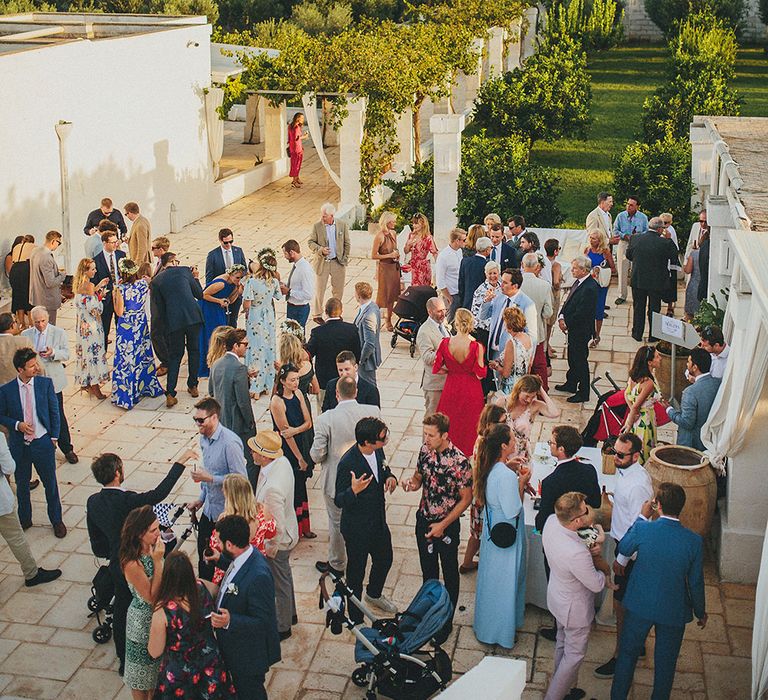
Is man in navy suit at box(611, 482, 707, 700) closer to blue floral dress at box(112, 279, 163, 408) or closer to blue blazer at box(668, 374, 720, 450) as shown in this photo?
blue blazer at box(668, 374, 720, 450)

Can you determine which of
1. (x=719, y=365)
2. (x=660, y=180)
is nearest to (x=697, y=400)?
(x=719, y=365)

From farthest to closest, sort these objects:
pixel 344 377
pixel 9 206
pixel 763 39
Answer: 1. pixel 763 39
2. pixel 9 206
3. pixel 344 377

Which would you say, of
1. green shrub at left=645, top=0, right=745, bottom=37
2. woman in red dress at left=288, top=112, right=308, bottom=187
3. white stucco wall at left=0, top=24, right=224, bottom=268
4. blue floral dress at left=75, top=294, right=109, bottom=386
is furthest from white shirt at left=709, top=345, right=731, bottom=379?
green shrub at left=645, top=0, right=745, bottom=37

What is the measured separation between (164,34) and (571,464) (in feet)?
43.8

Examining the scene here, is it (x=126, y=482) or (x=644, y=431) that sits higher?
(x=644, y=431)

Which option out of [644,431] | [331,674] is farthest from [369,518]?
[644,431]

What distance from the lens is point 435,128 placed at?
15.4m

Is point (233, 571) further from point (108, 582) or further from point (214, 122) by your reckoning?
point (214, 122)

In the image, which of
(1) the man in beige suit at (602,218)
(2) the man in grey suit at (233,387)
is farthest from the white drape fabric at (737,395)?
(1) the man in beige suit at (602,218)

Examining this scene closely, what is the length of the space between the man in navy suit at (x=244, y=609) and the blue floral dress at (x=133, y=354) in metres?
5.19

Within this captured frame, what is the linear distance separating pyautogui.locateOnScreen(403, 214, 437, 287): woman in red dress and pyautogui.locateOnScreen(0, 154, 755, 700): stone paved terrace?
84.0 inches

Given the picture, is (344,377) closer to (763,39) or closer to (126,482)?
(126,482)

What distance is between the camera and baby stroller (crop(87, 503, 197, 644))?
6.81 m

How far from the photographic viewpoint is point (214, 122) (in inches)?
767
